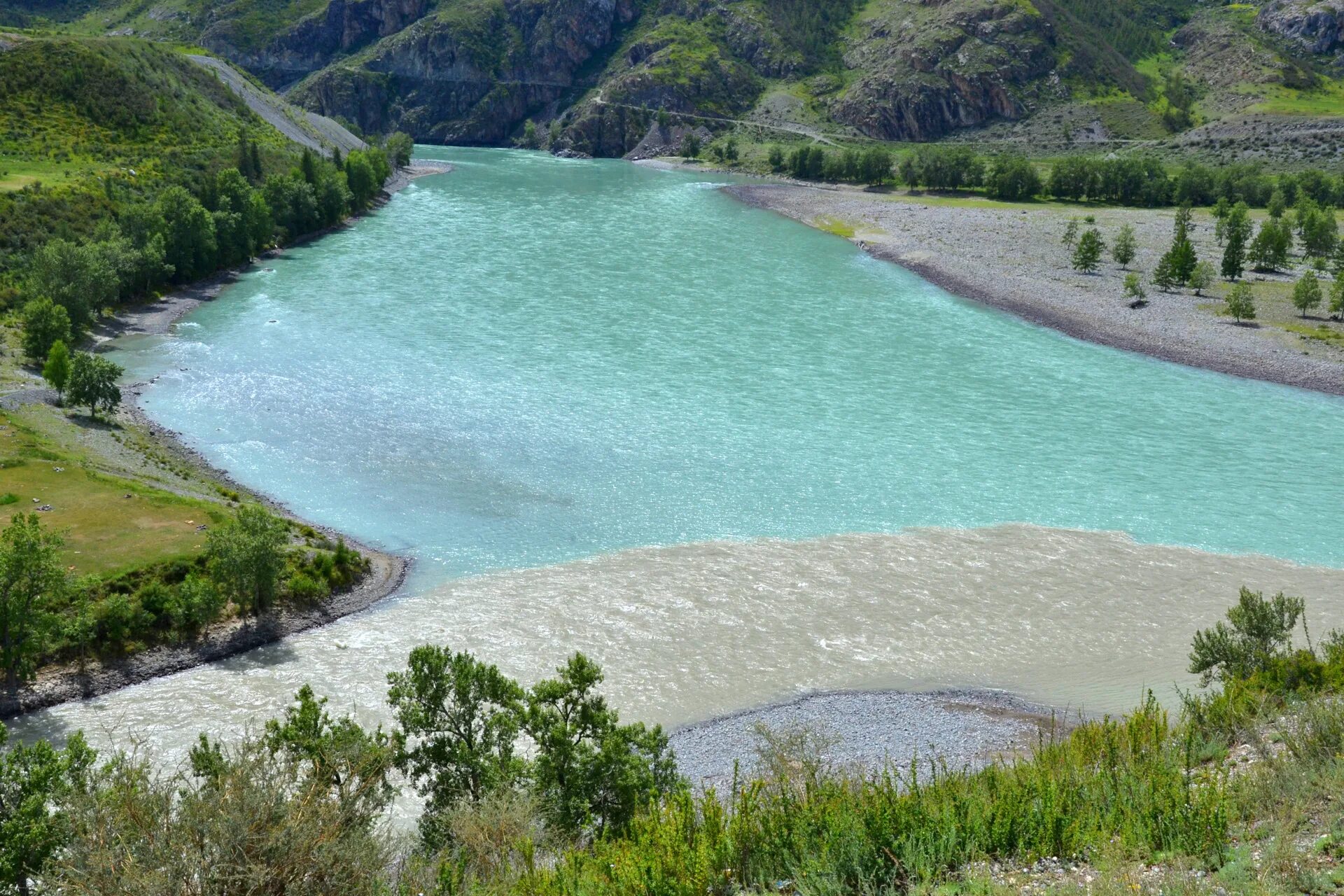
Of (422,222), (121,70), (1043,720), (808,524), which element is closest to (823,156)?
(422,222)

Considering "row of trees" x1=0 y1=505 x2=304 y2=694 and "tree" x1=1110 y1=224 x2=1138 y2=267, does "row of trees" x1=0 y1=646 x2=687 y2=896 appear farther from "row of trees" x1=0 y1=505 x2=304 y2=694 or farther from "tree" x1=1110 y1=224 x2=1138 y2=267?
"tree" x1=1110 y1=224 x2=1138 y2=267

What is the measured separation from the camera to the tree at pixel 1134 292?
8869 centimetres

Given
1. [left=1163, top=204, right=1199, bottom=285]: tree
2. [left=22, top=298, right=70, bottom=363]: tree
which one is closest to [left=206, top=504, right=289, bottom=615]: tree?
[left=22, top=298, right=70, bottom=363]: tree

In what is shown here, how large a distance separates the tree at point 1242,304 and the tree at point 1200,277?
8.16 meters

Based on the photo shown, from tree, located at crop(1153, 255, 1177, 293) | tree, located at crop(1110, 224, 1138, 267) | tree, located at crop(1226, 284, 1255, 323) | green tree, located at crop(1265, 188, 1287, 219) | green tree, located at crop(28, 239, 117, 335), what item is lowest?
A: green tree, located at crop(28, 239, 117, 335)

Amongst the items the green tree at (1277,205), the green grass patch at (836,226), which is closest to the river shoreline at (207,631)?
the green grass patch at (836,226)

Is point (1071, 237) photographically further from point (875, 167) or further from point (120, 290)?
point (120, 290)

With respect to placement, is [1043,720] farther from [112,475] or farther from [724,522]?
[112,475]

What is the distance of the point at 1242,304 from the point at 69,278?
89.9 metres

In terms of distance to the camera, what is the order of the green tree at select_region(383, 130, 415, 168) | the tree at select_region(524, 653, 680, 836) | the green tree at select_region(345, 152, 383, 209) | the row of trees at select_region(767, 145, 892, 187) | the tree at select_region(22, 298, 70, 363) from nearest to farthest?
1. the tree at select_region(524, 653, 680, 836)
2. the tree at select_region(22, 298, 70, 363)
3. the green tree at select_region(345, 152, 383, 209)
4. the row of trees at select_region(767, 145, 892, 187)
5. the green tree at select_region(383, 130, 415, 168)

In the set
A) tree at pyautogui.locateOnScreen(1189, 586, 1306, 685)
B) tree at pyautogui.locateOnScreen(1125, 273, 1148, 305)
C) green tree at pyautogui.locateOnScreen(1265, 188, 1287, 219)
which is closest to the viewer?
tree at pyautogui.locateOnScreen(1189, 586, 1306, 685)

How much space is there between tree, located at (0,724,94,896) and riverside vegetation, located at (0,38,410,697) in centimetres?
1427

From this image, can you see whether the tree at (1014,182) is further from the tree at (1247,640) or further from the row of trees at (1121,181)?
the tree at (1247,640)

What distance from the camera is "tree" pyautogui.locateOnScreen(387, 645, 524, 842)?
925 inches
